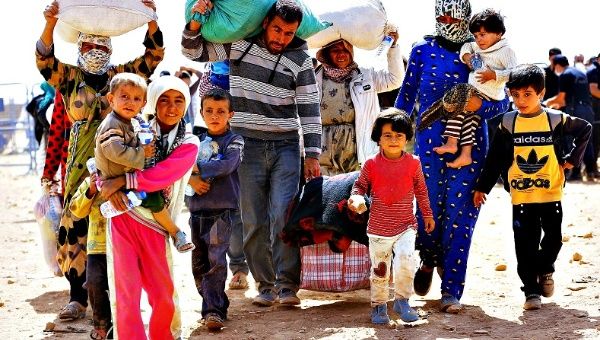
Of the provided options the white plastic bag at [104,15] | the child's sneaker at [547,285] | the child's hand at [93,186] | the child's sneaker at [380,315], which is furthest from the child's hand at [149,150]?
the child's sneaker at [547,285]

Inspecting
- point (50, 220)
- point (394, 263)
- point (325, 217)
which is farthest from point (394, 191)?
point (50, 220)

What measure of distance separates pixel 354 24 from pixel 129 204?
2.71m

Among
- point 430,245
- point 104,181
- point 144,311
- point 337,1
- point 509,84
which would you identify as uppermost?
point 337,1

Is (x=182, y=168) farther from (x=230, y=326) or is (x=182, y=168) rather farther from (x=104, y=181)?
(x=230, y=326)

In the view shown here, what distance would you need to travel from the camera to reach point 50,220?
8438 mm

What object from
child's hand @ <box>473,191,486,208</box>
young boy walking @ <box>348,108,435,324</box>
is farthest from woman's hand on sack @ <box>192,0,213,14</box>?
child's hand @ <box>473,191,486,208</box>

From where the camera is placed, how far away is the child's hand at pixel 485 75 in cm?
695

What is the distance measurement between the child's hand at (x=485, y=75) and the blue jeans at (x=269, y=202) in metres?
1.35

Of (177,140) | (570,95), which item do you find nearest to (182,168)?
(177,140)

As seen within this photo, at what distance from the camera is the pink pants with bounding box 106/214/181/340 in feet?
18.7

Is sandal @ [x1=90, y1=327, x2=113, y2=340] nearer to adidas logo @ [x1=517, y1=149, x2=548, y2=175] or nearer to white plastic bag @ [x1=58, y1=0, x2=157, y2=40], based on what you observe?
white plastic bag @ [x1=58, y1=0, x2=157, y2=40]

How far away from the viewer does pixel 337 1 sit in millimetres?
7930

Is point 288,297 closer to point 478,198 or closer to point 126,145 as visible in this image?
point 478,198

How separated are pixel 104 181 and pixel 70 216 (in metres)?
1.53
